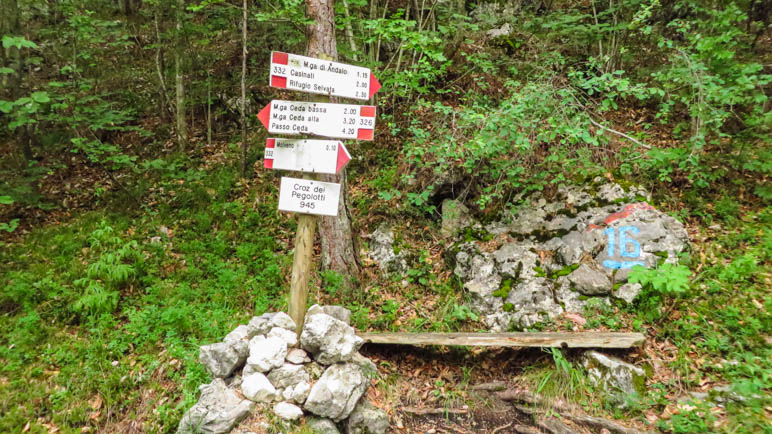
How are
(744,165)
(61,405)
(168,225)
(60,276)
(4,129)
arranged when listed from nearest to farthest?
(61,405) → (744,165) → (60,276) → (168,225) → (4,129)

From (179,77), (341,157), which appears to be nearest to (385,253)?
(341,157)

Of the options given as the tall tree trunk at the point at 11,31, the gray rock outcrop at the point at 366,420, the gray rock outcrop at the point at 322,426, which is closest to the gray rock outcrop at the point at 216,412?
the gray rock outcrop at the point at 322,426

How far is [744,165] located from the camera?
5.22m

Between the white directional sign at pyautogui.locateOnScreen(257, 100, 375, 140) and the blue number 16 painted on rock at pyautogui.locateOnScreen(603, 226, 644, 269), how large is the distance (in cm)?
359

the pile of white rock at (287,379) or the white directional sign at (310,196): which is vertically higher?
the white directional sign at (310,196)

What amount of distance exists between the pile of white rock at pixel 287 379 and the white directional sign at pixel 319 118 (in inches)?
71.4

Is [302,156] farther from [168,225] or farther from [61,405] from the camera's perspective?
[168,225]

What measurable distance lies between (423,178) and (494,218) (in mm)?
1386

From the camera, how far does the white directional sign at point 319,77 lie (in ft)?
11.4

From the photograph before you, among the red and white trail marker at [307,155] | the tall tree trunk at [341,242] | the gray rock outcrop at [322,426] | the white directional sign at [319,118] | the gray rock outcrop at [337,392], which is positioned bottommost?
the gray rock outcrop at [322,426]

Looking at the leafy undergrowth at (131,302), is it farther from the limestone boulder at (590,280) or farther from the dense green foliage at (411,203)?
the limestone boulder at (590,280)

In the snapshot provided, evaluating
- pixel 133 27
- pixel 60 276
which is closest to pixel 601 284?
pixel 60 276

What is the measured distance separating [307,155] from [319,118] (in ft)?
1.22

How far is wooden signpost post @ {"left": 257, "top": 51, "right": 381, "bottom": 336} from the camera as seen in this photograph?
3543mm
